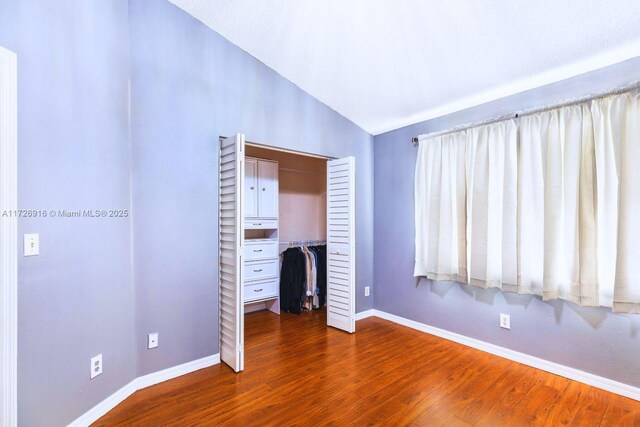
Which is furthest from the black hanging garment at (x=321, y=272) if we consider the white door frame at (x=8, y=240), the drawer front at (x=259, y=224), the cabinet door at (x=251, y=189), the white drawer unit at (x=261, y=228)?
the white door frame at (x=8, y=240)

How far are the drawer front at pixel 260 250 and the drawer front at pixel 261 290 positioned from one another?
0.33 metres

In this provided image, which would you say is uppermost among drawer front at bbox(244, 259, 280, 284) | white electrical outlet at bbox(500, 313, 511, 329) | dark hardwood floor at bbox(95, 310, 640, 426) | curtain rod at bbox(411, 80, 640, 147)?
curtain rod at bbox(411, 80, 640, 147)

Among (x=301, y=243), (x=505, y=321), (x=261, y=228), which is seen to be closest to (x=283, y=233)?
(x=301, y=243)

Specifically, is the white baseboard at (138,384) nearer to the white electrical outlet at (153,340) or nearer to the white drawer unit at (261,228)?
the white electrical outlet at (153,340)

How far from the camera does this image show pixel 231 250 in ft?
7.94

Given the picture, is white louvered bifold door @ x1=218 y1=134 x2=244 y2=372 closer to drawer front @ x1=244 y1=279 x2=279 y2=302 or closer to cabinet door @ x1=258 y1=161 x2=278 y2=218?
drawer front @ x1=244 y1=279 x2=279 y2=302

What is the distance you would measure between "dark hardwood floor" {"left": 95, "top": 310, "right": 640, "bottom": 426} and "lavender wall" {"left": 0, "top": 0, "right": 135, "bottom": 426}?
1.46ft

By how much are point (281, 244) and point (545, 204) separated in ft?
10.1

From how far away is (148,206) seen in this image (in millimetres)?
2205

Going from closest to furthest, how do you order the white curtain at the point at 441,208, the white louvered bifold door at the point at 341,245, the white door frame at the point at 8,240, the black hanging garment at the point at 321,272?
the white door frame at the point at 8,240 < the white curtain at the point at 441,208 < the white louvered bifold door at the point at 341,245 < the black hanging garment at the point at 321,272

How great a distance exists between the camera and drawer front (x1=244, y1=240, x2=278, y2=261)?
A: 3518 mm

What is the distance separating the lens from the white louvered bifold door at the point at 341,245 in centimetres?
321

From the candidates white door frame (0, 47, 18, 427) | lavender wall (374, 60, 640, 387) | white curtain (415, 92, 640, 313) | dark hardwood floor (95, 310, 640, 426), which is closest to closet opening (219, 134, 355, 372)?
dark hardwood floor (95, 310, 640, 426)

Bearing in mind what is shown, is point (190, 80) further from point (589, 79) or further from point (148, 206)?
point (589, 79)
